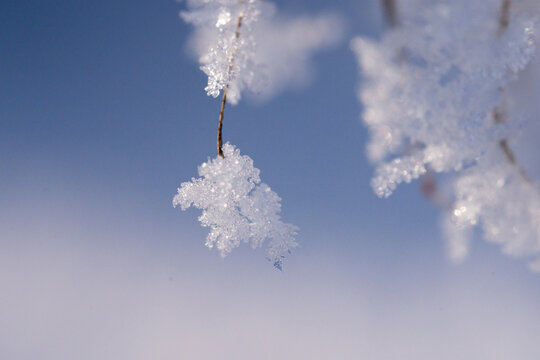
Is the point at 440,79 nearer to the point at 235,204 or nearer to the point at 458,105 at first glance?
the point at 458,105

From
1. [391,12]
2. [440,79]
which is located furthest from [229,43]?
[440,79]

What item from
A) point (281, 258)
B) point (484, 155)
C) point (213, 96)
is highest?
point (213, 96)

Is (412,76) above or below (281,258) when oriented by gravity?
above

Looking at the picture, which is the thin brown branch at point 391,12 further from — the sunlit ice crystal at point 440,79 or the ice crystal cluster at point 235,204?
the ice crystal cluster at point 235,204

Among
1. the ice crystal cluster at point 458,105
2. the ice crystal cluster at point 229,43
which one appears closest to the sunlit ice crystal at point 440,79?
the ice crystal cluster at point 458,105

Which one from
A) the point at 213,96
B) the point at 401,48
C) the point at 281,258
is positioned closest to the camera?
the point at 401,48

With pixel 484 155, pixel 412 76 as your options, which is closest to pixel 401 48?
pixel 412 76

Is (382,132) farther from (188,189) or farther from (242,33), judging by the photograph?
(188,189)
